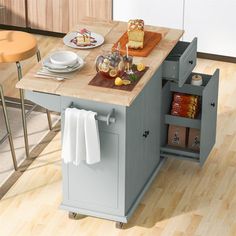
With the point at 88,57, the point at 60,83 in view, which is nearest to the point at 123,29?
the point at 88,57

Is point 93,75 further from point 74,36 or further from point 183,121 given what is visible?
point 183,121

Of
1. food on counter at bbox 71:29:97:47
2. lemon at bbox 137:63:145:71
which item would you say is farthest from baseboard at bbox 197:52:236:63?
lemon at bbox 137:63:145:71

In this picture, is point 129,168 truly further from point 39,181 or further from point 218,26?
point 218,26

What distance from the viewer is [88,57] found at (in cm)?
534

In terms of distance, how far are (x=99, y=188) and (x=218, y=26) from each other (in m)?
2.27

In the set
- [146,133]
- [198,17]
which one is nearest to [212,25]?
[198,17]

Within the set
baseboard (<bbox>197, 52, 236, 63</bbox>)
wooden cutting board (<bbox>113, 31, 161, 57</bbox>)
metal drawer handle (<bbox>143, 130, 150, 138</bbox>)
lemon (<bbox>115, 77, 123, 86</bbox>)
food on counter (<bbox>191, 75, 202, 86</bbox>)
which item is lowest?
baseboard (<bbox>197, 52, 236, 63</bbox>)

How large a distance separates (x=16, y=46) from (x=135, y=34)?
796 mm

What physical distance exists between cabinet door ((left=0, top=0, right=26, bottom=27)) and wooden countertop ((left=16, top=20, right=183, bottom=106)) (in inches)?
71.6

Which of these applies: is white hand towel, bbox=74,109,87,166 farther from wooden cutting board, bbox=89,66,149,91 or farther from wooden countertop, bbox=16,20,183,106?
wooden cutting board, bbox=89,66,149,91

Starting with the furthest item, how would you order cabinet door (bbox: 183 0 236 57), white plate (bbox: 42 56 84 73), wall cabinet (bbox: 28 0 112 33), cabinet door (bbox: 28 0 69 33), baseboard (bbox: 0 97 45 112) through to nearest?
cabinet door (bbox: 28 0 69 33), wall cabinet (bbox: 28 0 112 33), cabinet door (bbox: 183 0 236 57), baseboard (bbox: 0 97 45 112), white plate (bbox: 42 56 84 73)

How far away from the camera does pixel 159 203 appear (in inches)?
215

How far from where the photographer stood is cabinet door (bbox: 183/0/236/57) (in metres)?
6.84

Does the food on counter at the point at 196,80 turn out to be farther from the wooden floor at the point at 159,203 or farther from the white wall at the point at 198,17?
the white wall at the point at 198,17
